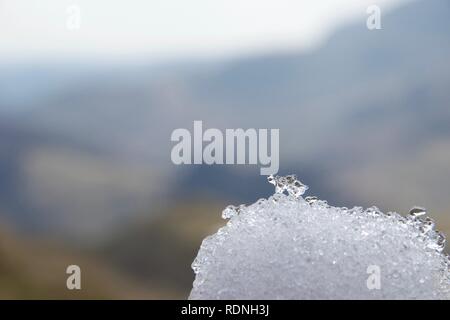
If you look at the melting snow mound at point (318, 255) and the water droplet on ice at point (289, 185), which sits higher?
the water droplet on ice at point (289, 185)

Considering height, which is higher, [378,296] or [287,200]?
[287,200]

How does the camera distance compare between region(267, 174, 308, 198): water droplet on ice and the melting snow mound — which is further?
region(267, 174, 308, 198): water droplet on ice

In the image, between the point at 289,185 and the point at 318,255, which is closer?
the point at 318,255

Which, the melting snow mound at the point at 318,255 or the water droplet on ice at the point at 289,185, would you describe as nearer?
the melting snow mound at the point at 318,255

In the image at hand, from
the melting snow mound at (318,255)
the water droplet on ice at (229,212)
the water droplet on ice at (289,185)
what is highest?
the water droplet on ice at (289,185)
